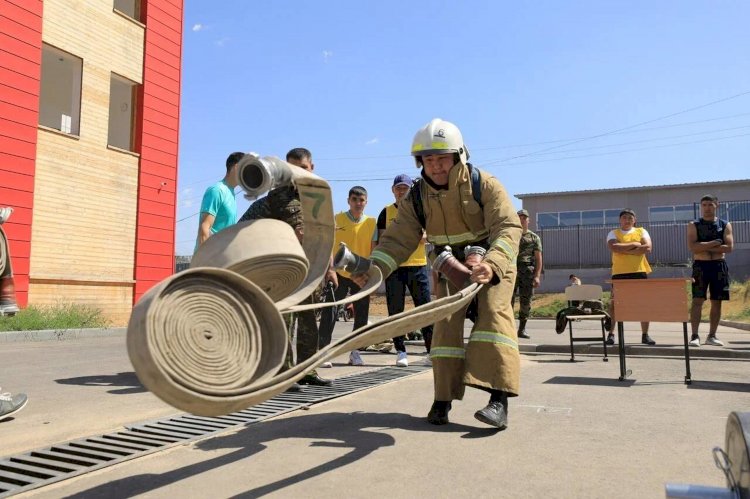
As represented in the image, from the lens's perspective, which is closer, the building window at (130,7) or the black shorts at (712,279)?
the black shorts at (712,279)

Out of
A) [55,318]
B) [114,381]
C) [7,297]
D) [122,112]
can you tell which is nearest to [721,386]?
[114,381]

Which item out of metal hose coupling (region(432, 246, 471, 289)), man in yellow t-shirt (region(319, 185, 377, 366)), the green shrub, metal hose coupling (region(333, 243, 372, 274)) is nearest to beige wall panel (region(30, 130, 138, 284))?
the green shrub

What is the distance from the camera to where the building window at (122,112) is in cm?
1738

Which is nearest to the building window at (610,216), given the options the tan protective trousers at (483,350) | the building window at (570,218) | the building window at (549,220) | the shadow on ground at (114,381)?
the building window at (570,218)

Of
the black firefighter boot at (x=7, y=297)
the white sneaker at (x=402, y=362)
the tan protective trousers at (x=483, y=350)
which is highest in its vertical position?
the black firefighter boot at (x=7, y=297)

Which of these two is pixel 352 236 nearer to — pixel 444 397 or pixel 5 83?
pixel 444 397

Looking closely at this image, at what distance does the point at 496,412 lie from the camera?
3654mm

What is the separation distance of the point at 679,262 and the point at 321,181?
32753mm

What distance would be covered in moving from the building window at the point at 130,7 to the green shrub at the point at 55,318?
27.3 ft

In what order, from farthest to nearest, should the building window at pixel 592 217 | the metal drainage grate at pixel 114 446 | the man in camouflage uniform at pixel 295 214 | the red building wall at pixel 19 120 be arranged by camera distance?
the building window at pixel 592 217
the red building wall at pixel 19 120
the man in camouflage uniform at pixel 295 214
the metal drainage grate at pixel 114 446

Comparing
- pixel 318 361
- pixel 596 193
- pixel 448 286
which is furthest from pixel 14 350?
pixel 596 193

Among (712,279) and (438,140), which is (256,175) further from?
(712,279)

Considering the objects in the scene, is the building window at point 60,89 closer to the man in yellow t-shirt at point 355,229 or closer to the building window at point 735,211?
the man in yellow t-shirt at point 355,229

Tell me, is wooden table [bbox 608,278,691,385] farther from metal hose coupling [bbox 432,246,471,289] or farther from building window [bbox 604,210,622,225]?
building window [bbox 604,210,622,225]
